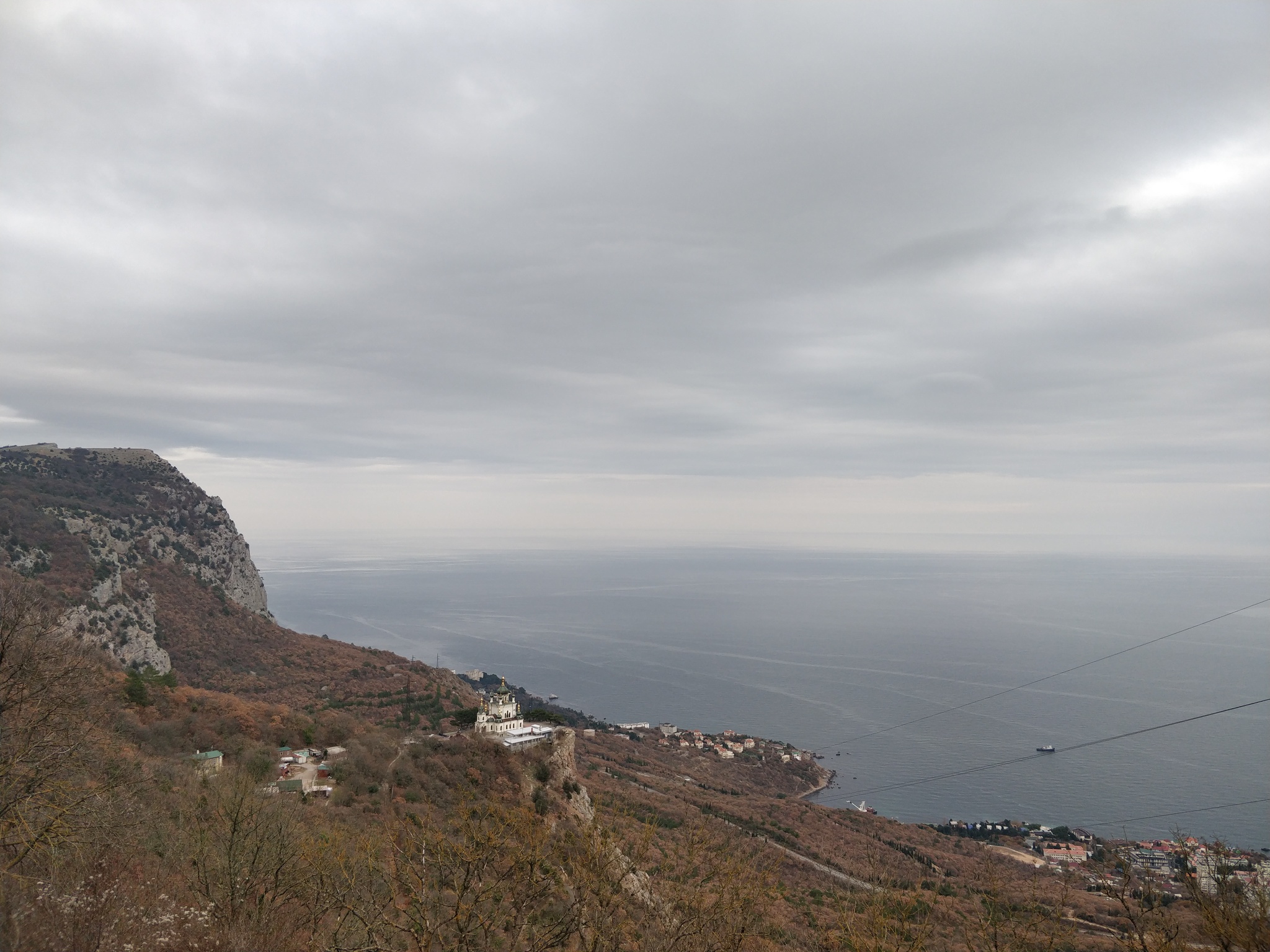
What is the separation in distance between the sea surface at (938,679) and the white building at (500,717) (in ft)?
84.8

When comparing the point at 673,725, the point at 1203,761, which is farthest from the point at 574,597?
the point at 1203,761

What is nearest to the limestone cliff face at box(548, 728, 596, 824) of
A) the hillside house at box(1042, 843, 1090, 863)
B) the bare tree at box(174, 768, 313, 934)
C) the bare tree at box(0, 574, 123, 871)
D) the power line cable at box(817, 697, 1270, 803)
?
the bare tree at box(174, 768, 313, 934)

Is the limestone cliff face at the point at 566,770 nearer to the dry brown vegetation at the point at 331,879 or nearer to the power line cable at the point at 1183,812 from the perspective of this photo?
the dry brown vegetation at the point at 331,879

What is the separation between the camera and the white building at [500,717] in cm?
3125

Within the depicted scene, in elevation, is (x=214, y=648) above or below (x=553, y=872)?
below

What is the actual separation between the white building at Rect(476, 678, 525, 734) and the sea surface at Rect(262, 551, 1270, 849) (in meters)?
25.8

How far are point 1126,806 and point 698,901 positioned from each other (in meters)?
61.1

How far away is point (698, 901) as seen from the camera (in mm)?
9742

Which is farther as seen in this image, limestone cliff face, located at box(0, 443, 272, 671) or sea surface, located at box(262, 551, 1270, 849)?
sea surface, located at box(262, 551, 1270, 849)

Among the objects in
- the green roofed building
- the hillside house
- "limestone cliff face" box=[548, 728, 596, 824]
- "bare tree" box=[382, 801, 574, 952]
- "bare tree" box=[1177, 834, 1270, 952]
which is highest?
"bare tree" box=[1177, 834, 1270, 952]

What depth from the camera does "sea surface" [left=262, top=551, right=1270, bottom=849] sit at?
5519cm

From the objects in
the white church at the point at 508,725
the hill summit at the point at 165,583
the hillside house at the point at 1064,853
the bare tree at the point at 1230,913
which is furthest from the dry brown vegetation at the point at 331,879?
the hill summit at the point at 165,583

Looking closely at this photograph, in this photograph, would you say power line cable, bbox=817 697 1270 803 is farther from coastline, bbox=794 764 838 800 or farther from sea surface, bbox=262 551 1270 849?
coastline, bbox=794 764 838 800

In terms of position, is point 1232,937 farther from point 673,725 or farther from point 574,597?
point 574,597
